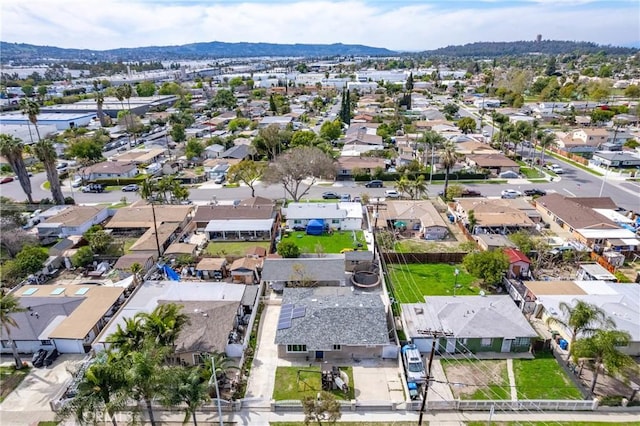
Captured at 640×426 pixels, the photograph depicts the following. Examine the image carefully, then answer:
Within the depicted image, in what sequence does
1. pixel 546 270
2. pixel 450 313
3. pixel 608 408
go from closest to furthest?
pixel 608 408 → pixel 450 313 → pixel 546 270

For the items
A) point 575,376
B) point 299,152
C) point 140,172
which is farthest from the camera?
point 140,172

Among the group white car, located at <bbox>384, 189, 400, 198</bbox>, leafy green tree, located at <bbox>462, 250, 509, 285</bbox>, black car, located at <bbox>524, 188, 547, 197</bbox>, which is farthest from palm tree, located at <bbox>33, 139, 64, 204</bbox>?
black car, located at <bbox>524, 188, 547, 197</bbox>

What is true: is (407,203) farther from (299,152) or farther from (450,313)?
(450,313)

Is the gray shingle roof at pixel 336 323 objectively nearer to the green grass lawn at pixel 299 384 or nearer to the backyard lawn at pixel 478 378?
the green grass lawn at pixel 299 384

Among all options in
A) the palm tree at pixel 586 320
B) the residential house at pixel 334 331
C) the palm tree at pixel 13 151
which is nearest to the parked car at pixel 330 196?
the residential house at pixel 334 331

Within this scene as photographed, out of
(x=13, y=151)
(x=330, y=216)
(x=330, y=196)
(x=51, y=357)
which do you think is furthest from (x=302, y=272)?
(x=13, y=151)

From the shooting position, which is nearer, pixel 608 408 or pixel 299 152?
pixel 608 408

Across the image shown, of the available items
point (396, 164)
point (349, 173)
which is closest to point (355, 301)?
point (349, 173)
